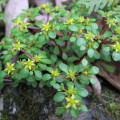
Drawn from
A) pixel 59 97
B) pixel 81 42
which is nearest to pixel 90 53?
pixel 81 42

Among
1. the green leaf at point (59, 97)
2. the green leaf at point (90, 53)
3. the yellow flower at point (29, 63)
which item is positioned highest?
the green leaf at point (90, 53)

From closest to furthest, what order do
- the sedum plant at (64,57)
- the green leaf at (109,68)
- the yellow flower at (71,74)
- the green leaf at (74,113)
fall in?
the green leaf at (74,113) → the sedum plant at (64,57) → the yellow flower at (71,74) → the green leaf at (109,68)

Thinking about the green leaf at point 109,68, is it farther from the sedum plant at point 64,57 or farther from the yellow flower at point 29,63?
the yellow flower at point 29,63

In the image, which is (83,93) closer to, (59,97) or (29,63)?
(59,97)

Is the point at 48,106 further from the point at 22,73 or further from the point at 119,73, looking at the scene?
the point at 119,73

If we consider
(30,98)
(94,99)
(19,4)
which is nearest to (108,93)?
(94,99)

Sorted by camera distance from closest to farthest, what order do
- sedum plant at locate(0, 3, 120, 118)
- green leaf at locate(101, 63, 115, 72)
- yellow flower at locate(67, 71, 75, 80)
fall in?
sedum plant at locate(0, 3, 120, 118), yellow flower at locate(67, 71, 75, 80), green leaf at locate(101, 63, 115, 72)

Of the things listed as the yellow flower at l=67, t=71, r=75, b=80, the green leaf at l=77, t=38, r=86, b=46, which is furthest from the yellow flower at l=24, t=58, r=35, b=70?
the green leaf at l=77, t=38, r=86, b=46

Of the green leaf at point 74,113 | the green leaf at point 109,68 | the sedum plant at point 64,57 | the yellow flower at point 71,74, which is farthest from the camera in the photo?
the green leaf at point 109,68

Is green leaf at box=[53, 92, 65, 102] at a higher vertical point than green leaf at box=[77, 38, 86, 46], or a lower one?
lower

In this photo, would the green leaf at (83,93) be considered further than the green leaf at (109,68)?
No

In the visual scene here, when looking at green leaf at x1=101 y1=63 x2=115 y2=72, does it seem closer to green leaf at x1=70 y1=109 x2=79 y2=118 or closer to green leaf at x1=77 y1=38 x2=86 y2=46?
green leaf at x1=77 y1=38 x2=86 y2=46

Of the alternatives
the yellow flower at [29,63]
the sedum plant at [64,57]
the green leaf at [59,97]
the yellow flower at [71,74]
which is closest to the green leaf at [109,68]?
the sedum plant at [64,57]
